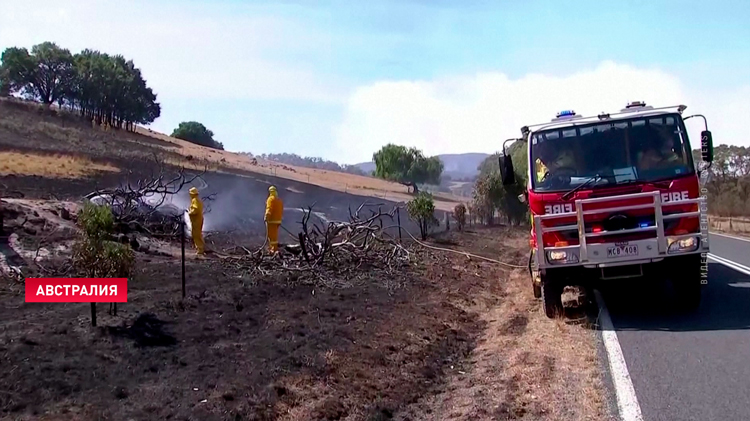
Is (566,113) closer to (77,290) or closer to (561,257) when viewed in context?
(561,257)

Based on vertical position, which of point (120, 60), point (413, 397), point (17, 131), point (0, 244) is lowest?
point (413, 397)

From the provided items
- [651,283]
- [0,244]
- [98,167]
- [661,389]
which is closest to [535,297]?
[651,283]

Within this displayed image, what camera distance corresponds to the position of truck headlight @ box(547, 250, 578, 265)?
10039mm

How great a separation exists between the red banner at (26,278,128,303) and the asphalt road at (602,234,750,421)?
6.31 metres

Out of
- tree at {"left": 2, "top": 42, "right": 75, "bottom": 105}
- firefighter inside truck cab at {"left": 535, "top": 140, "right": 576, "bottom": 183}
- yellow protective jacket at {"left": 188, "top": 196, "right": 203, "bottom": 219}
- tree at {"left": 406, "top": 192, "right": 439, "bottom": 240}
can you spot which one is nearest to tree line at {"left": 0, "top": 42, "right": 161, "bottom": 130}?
tree at {"left": 2, "top": 42, "right": 75, "bottom": 105}

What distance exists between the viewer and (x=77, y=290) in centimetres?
991

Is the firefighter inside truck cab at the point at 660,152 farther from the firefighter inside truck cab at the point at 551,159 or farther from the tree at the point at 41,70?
the tree at the point at 41,70

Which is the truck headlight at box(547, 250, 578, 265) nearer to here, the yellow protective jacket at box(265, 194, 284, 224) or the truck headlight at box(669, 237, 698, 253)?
the truck headlight at box(669, 237, 698, 253)

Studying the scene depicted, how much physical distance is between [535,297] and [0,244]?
33.4ft

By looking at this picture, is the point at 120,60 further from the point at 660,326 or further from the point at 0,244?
the point at 660,326

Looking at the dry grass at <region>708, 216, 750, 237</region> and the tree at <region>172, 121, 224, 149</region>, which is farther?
the tree at <region>172, 121, 224, 149</region>

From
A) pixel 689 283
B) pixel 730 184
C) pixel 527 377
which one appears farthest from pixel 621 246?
pixel 730 184

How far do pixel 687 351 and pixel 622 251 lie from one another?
1.89 meters

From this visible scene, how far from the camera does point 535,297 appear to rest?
13133 mm
